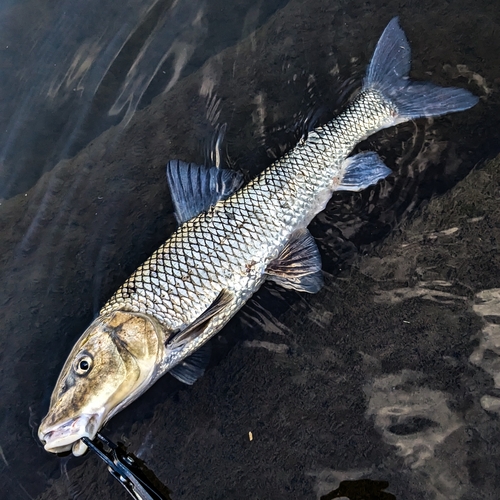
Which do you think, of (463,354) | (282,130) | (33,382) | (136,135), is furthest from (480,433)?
(136,135)

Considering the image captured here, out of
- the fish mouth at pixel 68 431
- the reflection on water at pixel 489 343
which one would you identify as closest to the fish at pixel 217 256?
the fish mouth at pixel 68 431

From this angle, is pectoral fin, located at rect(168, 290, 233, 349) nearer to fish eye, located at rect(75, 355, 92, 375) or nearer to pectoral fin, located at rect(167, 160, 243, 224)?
fish eye, located at rect(75, 355, 92, 375)

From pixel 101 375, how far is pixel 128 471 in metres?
0.69

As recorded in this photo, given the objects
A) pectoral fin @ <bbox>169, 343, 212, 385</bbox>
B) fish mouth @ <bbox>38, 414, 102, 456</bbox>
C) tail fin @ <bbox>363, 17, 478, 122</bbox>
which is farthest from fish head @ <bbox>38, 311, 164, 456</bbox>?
tail fin @ <bbox>363, 17, 478, 122</bbox>

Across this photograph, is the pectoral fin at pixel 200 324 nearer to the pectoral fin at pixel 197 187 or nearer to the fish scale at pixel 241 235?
the fish scale at pixel 241 235

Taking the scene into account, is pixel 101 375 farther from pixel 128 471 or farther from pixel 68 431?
Answer: pixel 128 471

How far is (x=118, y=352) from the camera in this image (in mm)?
2615

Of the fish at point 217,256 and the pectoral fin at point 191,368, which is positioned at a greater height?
the fish at point 217,256

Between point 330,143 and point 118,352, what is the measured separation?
68.0 inches

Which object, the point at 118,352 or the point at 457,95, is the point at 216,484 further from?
the point at 457,95

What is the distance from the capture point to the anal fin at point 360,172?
309 centimetres

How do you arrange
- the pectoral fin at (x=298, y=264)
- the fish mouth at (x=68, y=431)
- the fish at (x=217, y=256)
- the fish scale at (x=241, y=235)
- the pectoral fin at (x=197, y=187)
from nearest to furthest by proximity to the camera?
the fish mouth at (x=68, y=431) < the fish at (x=217, y=256) < the fish scale at (x=241, y=235) < the pectoral fin at (x=298, y=264) < the pectoral fin at (x=197, y=187)

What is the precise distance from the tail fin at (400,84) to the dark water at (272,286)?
7.9 inches

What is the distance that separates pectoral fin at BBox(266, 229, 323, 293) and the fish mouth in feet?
4.08
